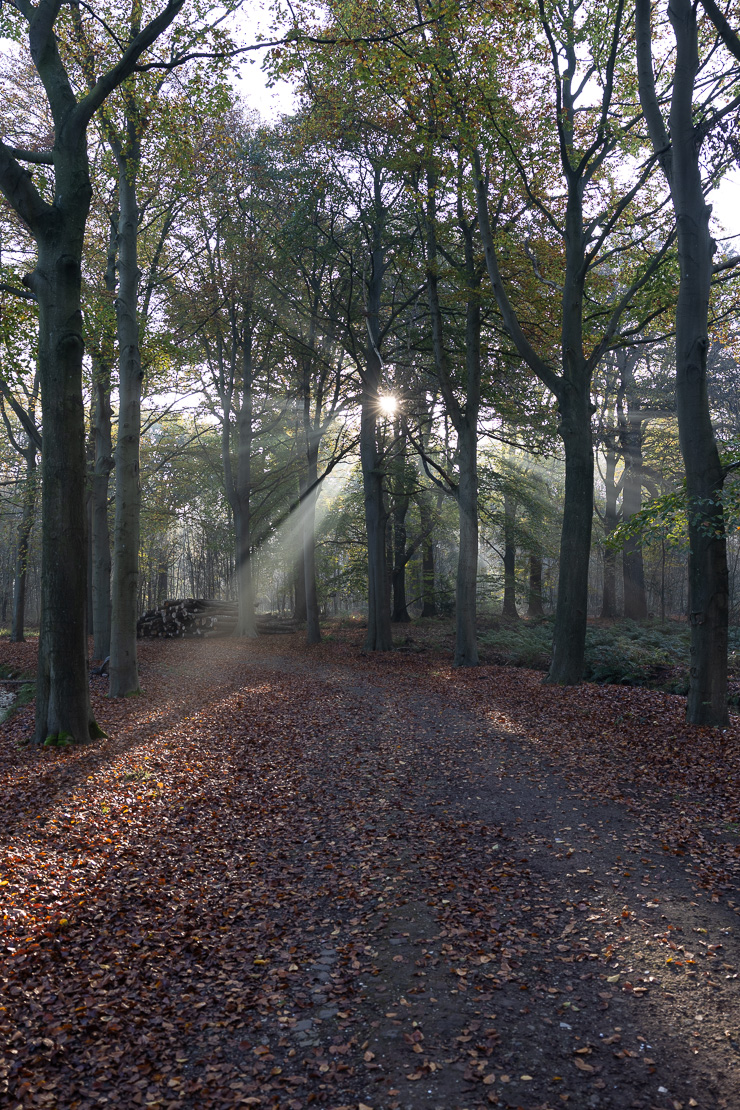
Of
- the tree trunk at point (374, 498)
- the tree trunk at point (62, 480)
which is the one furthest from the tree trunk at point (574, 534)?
the tree trunk at point (62, 480)

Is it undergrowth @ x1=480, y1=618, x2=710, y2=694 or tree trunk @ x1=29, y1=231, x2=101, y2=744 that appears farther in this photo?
undergrowth @ x1=480, y1=618, x2=710, y2=694

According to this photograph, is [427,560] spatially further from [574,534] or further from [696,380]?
[696,380]

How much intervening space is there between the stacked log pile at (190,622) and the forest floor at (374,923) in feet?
58.1

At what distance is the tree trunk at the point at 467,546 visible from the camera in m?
16.1

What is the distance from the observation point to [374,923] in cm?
440

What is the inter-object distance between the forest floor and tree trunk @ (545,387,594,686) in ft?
11.2

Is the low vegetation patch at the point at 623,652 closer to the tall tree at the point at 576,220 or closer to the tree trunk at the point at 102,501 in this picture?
the tall tree at the point at 576,220

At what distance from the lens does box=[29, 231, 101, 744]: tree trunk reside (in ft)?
26.2

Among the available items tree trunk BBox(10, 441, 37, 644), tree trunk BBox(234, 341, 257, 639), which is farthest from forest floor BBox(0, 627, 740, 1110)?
tree trunk BBox(234, 341, 257, 639)

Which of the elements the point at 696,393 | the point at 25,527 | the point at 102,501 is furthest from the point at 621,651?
the point at 25,527

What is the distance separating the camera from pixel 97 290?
53.5 ft

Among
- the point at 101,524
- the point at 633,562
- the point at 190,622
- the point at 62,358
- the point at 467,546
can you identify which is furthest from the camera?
the point at 190,622

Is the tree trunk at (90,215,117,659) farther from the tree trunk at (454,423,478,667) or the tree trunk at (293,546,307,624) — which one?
the tree trunk at (293,546,307,624)

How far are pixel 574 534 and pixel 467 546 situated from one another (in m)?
4.35
